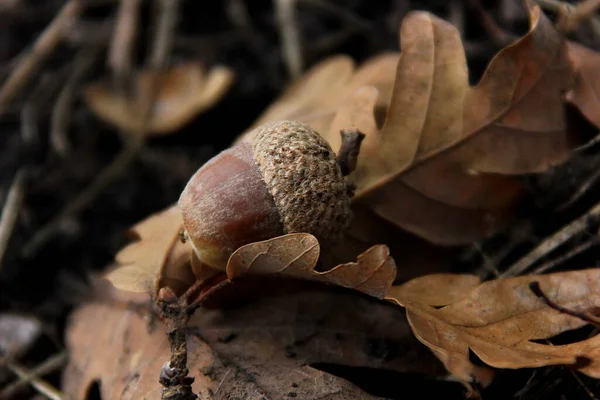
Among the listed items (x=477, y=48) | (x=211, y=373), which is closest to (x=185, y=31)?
(x=477, y=48)

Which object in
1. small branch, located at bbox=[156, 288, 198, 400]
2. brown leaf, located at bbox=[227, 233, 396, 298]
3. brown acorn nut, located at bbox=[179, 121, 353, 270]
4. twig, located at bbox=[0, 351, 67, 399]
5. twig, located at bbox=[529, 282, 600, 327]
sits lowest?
twig, located at bbox=[0, 351, 67, 399]

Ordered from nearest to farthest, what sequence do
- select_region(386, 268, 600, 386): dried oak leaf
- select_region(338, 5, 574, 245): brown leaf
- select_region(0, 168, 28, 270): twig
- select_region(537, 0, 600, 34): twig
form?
select_region(386, 268, 600, 386): dried oak leaf < select_region(338, 5, 574, 245): brown leaf < select_region(537, 0, 600, 34): twig < select_region(0, 168, 28, 270): twig

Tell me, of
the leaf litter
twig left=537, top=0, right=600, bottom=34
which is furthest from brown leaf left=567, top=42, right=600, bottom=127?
twig left=537, top=0, right=600, bottom=34

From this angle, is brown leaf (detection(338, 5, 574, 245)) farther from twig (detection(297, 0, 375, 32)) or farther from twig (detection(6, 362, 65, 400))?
twig (detection(6, 362, 65, 400))

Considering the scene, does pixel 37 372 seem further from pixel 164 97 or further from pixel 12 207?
pixel 164 97

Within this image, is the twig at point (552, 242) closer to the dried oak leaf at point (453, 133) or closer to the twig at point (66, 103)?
the dried oak leaf at point (453, 133)

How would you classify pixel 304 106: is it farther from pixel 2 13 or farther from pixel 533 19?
pixel 2 13

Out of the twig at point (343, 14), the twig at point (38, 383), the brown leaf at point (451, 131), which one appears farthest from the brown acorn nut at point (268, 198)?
the twig at point (343, 14)
